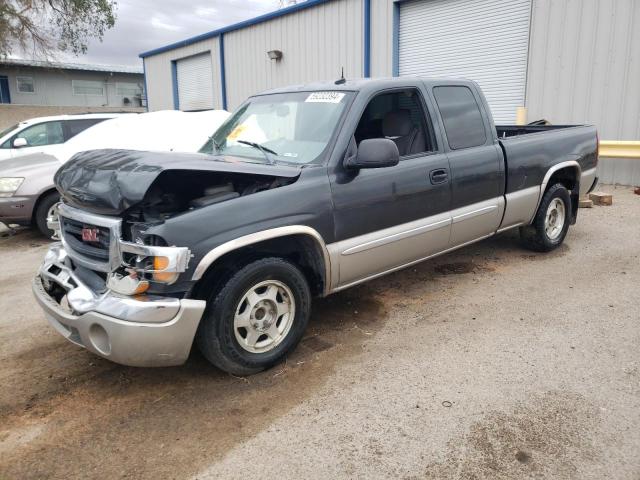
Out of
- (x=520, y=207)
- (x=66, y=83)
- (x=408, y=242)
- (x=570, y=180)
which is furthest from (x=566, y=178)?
(x=66, y=83)

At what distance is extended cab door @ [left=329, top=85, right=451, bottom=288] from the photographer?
3795mm

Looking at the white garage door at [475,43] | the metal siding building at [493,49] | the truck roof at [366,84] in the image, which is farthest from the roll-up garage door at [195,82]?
the truck roof at [366,84]

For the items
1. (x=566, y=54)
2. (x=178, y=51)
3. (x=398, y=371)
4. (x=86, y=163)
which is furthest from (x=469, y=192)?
(x=178, y=51)

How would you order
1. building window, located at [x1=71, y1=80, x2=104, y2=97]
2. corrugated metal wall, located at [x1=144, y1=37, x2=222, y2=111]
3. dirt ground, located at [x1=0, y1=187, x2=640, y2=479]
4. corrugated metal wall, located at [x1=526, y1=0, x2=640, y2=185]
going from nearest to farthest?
dirt ground, located at [x1=0, y1=187, x2=640, y2=479], corrugated metal wall, located at [x1=526, y1=0, x2=640, y2=185], corrugated metal wall, located at [x1=144, y1=37, x2=222, y2=111], building window, located at [x1=71, y1=80, x2=104, y2=97]

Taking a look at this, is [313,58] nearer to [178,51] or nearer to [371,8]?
[371,8]

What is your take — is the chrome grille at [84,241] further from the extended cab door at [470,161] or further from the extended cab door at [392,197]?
the extended cab door at [470,161]

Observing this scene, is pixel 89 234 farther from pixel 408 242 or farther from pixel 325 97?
pixel 408 242

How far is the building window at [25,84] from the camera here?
33938 mm

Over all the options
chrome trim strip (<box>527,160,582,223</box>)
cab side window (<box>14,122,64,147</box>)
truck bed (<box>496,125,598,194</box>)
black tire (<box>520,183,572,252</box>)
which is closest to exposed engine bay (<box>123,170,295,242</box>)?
A: truck bed (<box>496,125,598,194</box>)

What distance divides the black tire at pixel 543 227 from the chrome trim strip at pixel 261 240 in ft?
10.4

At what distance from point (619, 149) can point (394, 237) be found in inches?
287

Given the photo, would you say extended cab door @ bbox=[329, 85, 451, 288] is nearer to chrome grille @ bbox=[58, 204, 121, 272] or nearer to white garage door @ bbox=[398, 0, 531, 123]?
chrome grille @ bbox=[58, 204, 121, 272]

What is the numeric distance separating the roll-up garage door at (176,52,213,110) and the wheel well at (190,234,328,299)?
18265mm

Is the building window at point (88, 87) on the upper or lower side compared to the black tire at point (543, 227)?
upper
